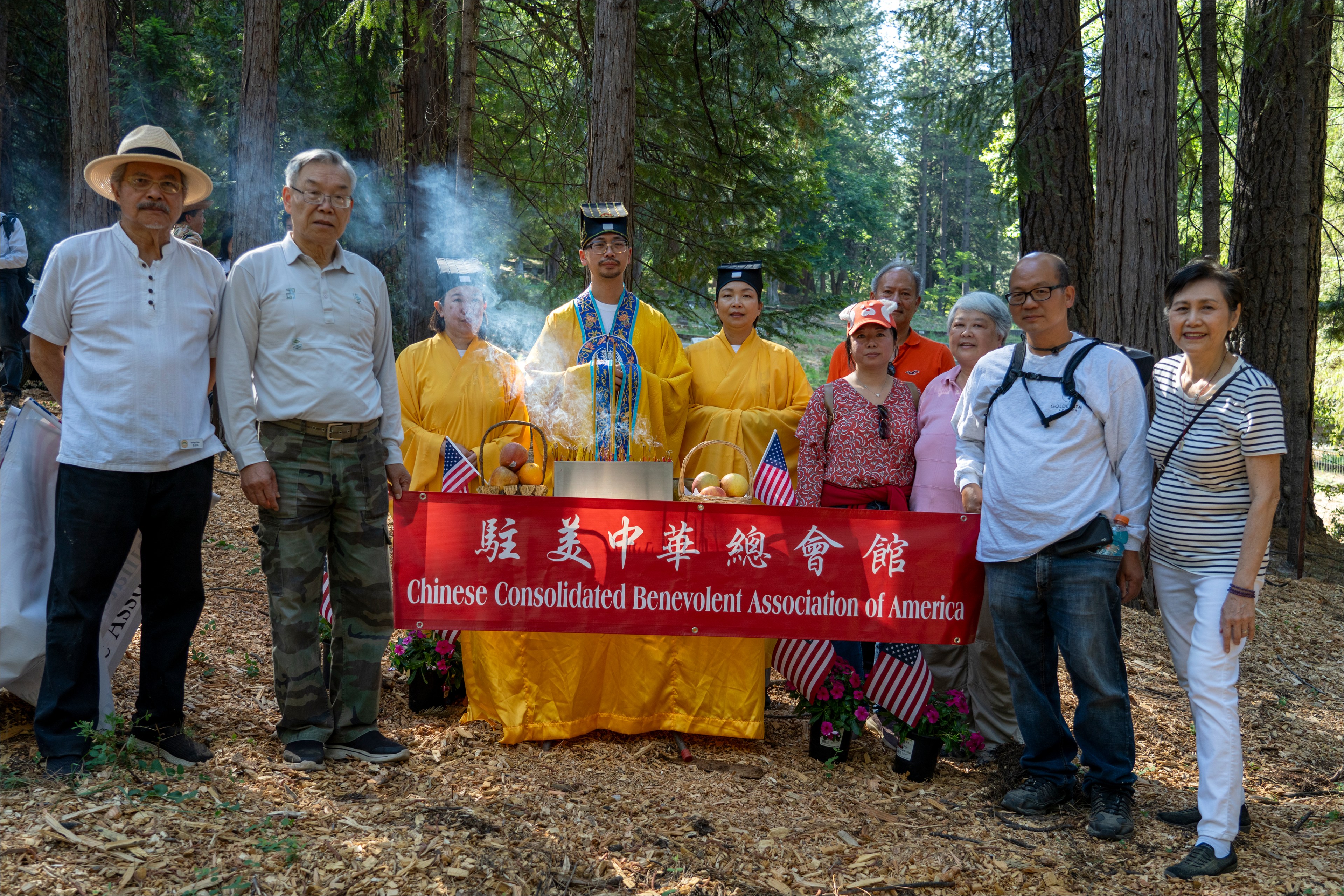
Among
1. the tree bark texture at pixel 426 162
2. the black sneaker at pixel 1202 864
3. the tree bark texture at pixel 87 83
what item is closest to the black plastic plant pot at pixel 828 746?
the black sneaker at pixel 1202 864

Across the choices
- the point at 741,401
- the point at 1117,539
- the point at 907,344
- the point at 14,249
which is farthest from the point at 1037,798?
the point at 14,249

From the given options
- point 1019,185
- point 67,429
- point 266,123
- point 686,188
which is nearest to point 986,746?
point 67,429

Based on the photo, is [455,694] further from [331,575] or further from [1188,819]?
[1188,819]

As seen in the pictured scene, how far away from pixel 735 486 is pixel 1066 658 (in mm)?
1498

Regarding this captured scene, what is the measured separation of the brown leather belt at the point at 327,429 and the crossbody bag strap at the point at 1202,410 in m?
3.05

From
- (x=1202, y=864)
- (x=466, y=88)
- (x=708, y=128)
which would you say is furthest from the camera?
(x=708, y=128)

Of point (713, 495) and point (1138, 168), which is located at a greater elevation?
point (1138, 168)

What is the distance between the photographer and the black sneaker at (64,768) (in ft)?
11.2

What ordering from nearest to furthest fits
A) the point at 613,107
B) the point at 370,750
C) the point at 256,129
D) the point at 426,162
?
1. the point at 370,750
2. the point at 613,107
3. the point at 256,129
4. the point at 426,162

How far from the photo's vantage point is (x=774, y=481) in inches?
175

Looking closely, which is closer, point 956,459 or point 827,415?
point 956,459

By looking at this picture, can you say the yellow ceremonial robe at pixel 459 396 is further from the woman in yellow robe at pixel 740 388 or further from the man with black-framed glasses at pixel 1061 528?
the man with black-framed glasses at pixel 1061 528

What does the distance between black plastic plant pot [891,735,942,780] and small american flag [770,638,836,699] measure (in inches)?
18.1

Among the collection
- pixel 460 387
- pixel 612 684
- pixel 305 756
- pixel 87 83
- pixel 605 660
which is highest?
pixel 87 83
